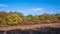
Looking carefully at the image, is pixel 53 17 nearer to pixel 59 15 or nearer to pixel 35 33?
pixel 59 15

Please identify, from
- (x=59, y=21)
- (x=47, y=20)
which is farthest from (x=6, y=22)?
(x=59, y=21)

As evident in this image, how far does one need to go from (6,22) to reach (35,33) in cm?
735

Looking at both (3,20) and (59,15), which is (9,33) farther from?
(59,15)

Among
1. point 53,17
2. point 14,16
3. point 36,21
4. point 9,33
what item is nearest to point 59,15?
point 53,17

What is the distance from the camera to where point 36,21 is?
54.4 ft

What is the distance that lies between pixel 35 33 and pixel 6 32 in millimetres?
2069

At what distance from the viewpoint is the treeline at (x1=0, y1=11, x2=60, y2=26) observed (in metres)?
14.7

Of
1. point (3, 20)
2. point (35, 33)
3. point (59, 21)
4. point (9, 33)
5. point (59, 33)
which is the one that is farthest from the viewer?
point (59, 21)

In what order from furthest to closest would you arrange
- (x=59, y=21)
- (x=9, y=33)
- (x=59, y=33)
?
(x=59, y=21) < (x=9, y=33) < (x=59, y=33)

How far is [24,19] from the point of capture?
1627 centimetres

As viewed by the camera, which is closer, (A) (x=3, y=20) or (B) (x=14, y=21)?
(B) (x=14, y=21)

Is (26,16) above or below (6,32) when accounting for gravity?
above

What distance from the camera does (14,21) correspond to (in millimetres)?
14695

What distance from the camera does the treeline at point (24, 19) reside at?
14715 mm
